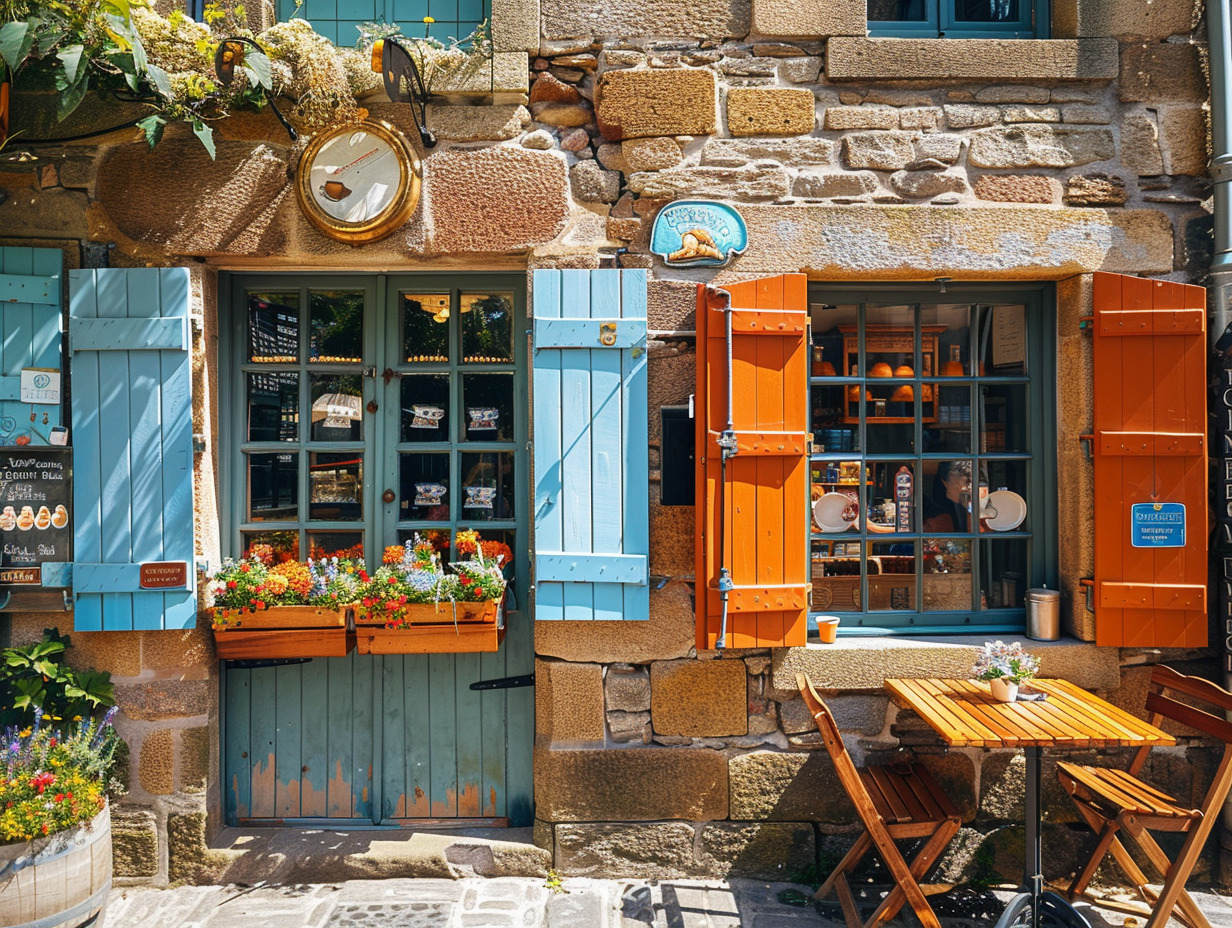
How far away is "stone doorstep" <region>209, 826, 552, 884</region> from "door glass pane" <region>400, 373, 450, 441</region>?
179cm

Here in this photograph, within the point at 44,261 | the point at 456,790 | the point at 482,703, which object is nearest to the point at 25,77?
the point at 44,261

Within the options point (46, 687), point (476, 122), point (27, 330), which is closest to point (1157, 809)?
point (476, 122)

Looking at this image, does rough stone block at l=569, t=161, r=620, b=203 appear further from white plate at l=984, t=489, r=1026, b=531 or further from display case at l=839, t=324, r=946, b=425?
white plate at l=984, t=489, r=1026, b=531

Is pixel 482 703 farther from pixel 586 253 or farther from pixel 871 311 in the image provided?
pixel 871 311

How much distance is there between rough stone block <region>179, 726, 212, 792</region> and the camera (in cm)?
339

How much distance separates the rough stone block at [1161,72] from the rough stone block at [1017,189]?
51cm

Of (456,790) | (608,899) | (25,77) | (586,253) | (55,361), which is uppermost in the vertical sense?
(25,77)

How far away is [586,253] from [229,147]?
1589mm

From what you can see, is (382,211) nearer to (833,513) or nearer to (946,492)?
(833,513)

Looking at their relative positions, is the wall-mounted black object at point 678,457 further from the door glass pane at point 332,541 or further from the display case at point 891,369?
the door glass pane at point 332,541

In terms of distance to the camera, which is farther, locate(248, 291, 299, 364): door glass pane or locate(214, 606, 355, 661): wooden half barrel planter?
locate(248, 291, 299, 364): door glass pane

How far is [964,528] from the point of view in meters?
3.62

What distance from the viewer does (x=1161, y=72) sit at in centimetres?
346

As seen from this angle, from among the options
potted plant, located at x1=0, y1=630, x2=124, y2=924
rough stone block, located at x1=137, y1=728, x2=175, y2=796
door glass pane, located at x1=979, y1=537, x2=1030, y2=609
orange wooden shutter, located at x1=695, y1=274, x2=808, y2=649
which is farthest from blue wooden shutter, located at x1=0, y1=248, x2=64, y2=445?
door glass pane, located at x1=979, y1=537, x2=1030, y2=609
